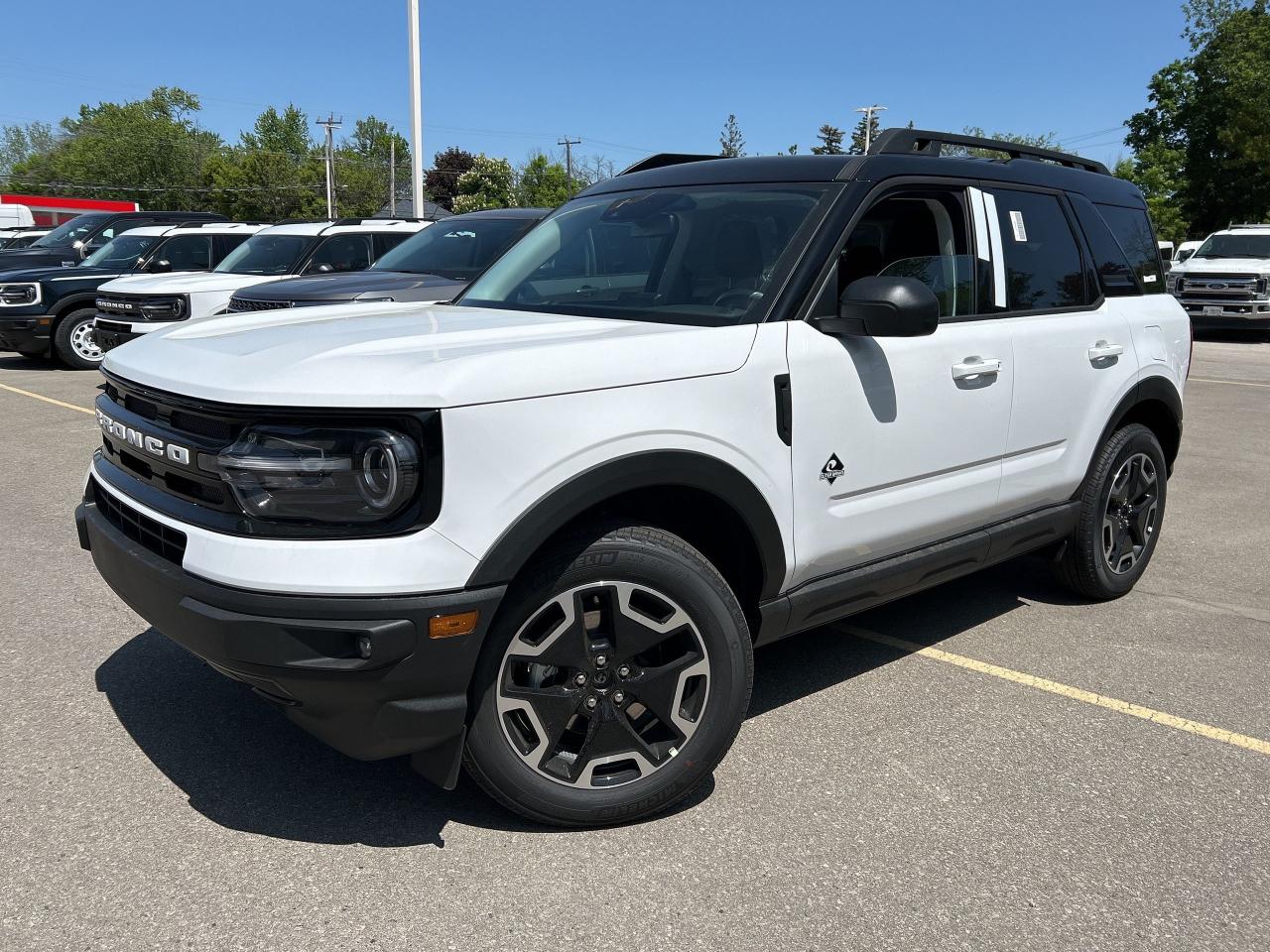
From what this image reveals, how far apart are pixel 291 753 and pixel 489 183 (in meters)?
87.2

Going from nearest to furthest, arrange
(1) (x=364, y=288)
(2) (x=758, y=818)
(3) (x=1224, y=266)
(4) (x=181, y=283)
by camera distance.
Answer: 1. (2) (x=758, y=818)
2. (1) (x=364, y=288)
3. (4) (x=181, y=283)
4. (3) (x=1224, y=266)

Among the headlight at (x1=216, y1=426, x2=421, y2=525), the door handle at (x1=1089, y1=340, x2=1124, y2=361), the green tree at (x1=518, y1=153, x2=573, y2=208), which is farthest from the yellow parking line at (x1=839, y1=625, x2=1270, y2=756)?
the green tree at (x1=518, y1=153, x2=573, y2=208)

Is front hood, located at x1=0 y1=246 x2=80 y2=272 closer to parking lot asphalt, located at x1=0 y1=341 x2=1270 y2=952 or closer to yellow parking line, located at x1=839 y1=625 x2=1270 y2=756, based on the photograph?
parking lot asphalt, located at x1=0 y1=341 x2=1270 y2=952

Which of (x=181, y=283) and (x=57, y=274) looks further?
(x=57, y=274)

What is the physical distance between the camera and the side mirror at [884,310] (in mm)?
3113

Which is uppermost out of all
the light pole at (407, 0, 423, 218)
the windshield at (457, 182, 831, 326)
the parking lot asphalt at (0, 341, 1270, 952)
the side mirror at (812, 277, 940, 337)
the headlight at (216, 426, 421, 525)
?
the light pole at (407, 0, 423, 218)

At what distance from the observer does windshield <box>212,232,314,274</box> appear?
473 inches

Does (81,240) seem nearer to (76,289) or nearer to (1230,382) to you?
(76,289)

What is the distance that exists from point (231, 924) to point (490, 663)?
2.70 feet

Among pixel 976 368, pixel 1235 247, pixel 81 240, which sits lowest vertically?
pixel 976 368

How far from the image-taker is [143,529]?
280 centimetres

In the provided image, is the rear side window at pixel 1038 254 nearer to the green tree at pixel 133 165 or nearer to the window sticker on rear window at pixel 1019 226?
the window sticker on rear window at pixel 1019 226

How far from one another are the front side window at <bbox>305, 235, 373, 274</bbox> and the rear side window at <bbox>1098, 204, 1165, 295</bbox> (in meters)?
8.54

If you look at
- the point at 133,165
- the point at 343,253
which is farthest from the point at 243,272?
the point at 133,165
